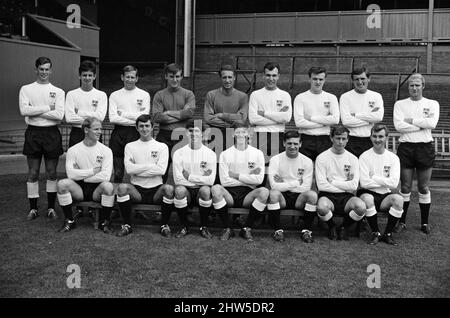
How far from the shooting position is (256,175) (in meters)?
5.78

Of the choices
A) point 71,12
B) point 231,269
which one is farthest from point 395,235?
point 71,12

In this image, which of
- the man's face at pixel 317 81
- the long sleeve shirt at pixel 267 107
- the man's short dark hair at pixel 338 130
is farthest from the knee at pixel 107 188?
the man's face at pixel 317 81

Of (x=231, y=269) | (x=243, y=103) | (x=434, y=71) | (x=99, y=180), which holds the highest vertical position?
(x=434, y=71)

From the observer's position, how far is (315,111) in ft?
20.4

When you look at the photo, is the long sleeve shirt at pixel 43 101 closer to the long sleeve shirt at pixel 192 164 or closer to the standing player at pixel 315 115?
the long sleeve shirt at pixel 192 164

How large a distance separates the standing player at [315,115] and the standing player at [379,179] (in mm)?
583

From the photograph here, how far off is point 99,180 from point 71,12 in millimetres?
14939

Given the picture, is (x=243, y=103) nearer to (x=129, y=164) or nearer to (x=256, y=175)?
(x=256, y=175)

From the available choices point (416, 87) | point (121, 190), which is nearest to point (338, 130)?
point (416, 87)

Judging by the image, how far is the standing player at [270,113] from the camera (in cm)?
625

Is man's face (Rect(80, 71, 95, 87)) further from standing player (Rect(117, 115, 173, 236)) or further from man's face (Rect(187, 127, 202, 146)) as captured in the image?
man's face (Rect(187, 127, 202, 146))

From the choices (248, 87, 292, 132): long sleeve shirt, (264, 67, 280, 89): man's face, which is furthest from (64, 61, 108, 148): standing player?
(264, 67, 280, 89): man's face

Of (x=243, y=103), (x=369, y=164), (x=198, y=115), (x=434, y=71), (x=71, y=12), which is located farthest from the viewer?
(x=71, y=12)

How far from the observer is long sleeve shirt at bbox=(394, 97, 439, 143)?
598 centimetres
